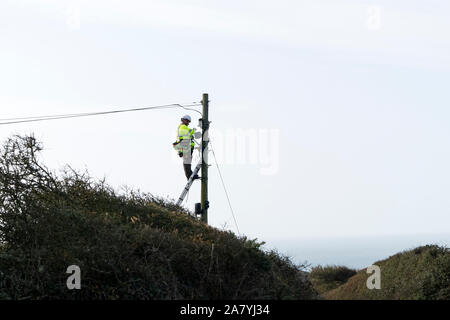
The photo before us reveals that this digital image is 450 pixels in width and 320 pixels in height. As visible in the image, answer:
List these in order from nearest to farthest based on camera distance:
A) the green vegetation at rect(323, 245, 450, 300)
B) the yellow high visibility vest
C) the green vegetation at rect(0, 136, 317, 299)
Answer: the green vegetation at rect(0, 136, 317, 299), the green vegetation at rect(323, 245, 450, 300), the yellow high visibility vest

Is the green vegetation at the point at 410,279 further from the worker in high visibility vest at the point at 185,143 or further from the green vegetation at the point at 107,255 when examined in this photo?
the worker in high visibility vest at the point at 185,143

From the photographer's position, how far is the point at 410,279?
52.7 feet

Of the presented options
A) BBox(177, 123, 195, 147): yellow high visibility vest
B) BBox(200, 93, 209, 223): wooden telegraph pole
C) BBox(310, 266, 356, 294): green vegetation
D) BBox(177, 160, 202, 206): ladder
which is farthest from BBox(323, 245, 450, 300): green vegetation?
BBox(177, 123, 195, 147): yellow high visibility vest

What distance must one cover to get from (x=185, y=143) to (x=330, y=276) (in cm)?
796

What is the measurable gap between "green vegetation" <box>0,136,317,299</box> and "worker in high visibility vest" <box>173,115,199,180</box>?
694 cm

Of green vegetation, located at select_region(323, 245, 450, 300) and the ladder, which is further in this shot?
the ladder

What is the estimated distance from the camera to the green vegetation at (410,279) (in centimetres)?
1464

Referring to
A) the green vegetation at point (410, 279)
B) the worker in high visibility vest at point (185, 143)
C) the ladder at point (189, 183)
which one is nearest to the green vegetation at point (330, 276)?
the green vegetation at point (410, 279)

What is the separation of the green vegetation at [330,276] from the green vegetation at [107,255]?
685 cm

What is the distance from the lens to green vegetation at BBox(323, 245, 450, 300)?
576 inches

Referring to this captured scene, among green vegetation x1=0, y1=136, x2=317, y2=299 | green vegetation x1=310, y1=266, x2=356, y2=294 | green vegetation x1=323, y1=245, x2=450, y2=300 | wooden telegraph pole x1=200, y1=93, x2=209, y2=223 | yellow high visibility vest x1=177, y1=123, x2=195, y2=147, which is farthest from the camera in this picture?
yellow high visibility vest x1=177, y1=123, x2=195, y2=147

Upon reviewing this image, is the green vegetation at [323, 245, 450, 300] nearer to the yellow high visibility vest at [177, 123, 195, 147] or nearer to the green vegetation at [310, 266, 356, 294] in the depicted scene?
the green vegetation at [310, 266, 356, 294]

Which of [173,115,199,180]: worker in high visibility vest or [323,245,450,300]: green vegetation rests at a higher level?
[173,115,199,180]: worker in high visibility vest

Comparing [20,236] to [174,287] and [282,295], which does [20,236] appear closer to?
[174,287]
